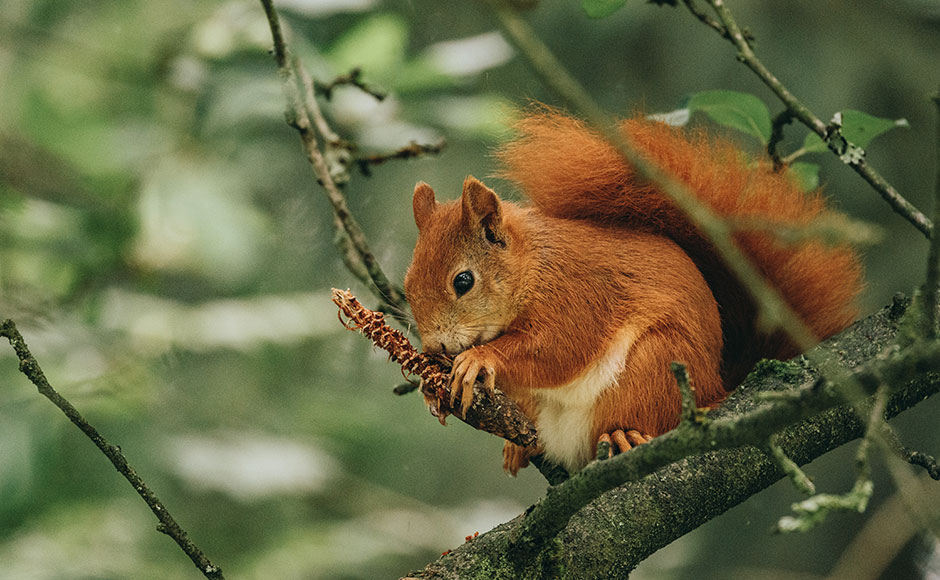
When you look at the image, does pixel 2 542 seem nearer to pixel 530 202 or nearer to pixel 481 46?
pixel 530 202

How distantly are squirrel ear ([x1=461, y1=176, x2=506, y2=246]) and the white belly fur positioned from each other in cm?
30

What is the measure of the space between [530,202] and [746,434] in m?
1.18

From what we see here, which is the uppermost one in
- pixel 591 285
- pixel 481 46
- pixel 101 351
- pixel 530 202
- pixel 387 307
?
pixel 481 46

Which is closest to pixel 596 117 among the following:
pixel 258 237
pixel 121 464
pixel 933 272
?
pixel 933 272

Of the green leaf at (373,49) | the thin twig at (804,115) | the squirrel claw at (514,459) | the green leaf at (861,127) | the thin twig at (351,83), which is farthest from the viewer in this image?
the green leaf at (373,49)

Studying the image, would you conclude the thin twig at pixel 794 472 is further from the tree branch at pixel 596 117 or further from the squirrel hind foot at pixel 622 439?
the squirrel hind foot at pixel 622 439

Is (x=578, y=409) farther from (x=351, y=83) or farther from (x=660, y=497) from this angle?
(x=351, y=83)

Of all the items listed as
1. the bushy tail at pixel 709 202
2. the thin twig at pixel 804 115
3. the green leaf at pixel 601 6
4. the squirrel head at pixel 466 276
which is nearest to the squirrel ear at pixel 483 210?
Answer: the squirrel head at pixel 466 276

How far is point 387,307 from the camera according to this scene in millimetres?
1679

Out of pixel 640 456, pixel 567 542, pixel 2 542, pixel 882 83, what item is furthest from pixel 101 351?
pixel 882 83

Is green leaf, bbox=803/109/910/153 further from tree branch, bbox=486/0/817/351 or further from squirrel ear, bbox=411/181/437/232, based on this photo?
tree branch, bbox=486/0/817/351

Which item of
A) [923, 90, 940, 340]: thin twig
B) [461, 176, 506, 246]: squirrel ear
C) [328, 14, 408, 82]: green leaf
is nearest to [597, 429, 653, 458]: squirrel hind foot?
[461, 176, 506, 246]: squirrel ear

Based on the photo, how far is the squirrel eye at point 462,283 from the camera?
5.25 feet

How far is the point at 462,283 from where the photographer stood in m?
1.60
